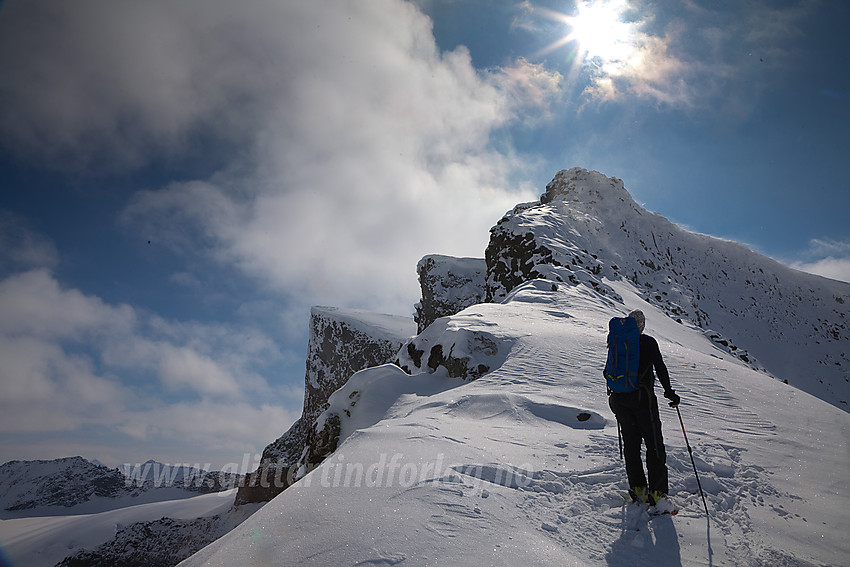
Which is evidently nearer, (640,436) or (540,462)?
(640,436)

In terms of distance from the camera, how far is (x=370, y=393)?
27.8ft

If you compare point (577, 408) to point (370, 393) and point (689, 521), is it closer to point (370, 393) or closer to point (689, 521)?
point (689, 521)

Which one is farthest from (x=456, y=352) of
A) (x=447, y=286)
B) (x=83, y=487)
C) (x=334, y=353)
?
(x=83, y=487)

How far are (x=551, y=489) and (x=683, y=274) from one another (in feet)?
105

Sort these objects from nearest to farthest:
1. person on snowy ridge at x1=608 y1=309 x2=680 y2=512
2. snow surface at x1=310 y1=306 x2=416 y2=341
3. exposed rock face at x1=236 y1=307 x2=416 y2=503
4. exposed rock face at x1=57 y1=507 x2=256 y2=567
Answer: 1. person on snowy ridge at x1=608 y1=309 x2=680 y2=512
2. exposed rock face at x1=57 y1=507 x2=256 y2=567
3. exposed rock face at x1=236 y1=307 x2=416 y2=503
4. snow surface at x1=310 y1=306 x2=416 y2=341

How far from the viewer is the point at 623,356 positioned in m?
4.32

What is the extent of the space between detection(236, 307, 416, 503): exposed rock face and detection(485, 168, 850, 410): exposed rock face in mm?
14335

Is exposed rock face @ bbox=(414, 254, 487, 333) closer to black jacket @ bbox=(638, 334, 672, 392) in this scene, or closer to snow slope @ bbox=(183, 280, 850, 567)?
snow slope @ bbox=(183, 280, 850, 567)

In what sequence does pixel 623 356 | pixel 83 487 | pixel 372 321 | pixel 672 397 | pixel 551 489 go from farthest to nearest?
1. pixel 83 487
2. pixel 372 321
3. pixel 623 356
4. pixel 672 397
5. pixel 551 489

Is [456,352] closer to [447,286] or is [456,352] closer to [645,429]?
[645,429]

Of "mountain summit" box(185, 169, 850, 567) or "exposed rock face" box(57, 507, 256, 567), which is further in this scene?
"exposed rock face" box(57, 507, 256, 567)

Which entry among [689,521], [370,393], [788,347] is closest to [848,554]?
[689,521]

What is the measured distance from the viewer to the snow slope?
2.90m

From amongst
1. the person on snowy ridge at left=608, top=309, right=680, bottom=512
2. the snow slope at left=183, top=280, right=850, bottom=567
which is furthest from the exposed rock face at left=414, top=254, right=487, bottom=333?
the person on snowy ridge at left=608, top=309, right=680, bottom=512
